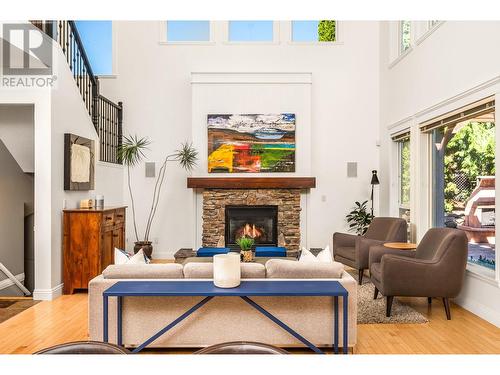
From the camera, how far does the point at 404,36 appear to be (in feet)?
22.9

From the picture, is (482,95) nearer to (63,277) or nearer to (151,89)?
(63,277)

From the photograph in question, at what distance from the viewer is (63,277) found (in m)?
5.23

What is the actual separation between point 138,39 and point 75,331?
6012mm

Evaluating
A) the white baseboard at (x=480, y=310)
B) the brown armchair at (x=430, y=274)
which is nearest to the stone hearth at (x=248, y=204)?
the white baseboard at (x=480, y=310)

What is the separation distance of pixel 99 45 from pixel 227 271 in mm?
6906

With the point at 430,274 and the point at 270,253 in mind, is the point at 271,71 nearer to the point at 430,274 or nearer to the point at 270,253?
the point at 270,253

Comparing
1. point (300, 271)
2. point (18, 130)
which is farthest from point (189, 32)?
point (300, 271)

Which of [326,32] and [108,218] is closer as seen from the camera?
[108,218]

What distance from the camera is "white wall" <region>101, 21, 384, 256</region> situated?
8055 millimetres

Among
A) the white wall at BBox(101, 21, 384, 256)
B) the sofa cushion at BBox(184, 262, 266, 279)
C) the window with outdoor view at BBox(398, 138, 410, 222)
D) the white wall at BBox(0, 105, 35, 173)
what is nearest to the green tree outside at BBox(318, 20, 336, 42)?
the white wall at BBox(101, 21, 384, 256)

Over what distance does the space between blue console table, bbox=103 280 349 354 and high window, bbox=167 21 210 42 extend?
612cm

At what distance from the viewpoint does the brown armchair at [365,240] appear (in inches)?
222

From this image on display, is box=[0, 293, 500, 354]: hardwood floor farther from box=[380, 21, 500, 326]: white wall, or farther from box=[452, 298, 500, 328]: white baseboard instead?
box=[380, 21, 500, 326]: white wall

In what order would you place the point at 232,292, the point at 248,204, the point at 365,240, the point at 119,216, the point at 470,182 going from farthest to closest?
the point at 248,204 < the point at 119,216 < the point at 365,240 < the point at 470,182 < the point at 232,292
